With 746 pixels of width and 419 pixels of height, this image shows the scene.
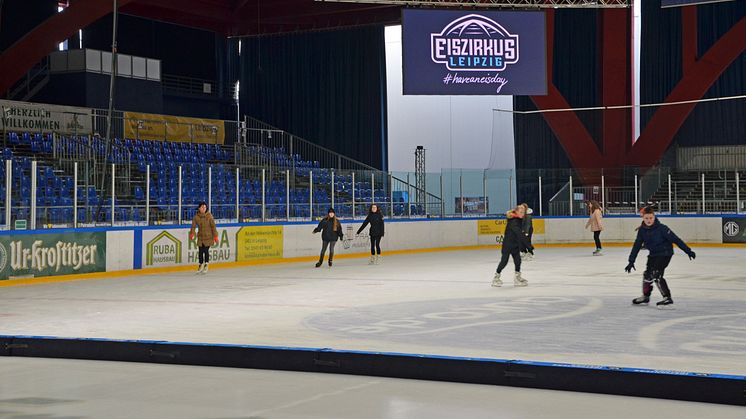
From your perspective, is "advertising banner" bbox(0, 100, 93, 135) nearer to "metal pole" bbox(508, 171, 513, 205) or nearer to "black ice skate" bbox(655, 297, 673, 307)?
"metal pole" bbox(508, 171, 513, 205)

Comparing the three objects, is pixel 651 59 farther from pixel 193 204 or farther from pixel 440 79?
pixel 193 204

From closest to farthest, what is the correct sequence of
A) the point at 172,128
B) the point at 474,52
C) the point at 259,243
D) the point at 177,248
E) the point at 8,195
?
the point at 8,195, the point at 177,248, the point at 259,243, the point at 474,52, the point at 172,128

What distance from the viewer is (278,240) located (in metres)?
26.2

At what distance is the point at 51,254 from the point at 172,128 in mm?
18223

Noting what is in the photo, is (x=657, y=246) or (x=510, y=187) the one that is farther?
(x=510, y=187)

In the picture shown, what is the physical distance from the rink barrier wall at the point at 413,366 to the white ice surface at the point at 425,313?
3.68ft

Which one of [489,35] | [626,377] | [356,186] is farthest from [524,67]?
[626,377]

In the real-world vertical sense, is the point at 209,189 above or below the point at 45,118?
below

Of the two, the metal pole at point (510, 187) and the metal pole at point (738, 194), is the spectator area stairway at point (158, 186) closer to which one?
the metal pole at point (510, 187)

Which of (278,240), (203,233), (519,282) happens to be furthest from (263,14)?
(519,282)

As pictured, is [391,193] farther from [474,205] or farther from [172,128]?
[172,128]

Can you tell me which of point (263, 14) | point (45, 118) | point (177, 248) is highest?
point (263, 14)

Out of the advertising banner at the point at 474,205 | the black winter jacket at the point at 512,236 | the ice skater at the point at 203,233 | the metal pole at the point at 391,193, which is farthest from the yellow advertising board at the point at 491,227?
the black winter jacket at the point at 512,236

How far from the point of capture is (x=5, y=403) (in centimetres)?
717
